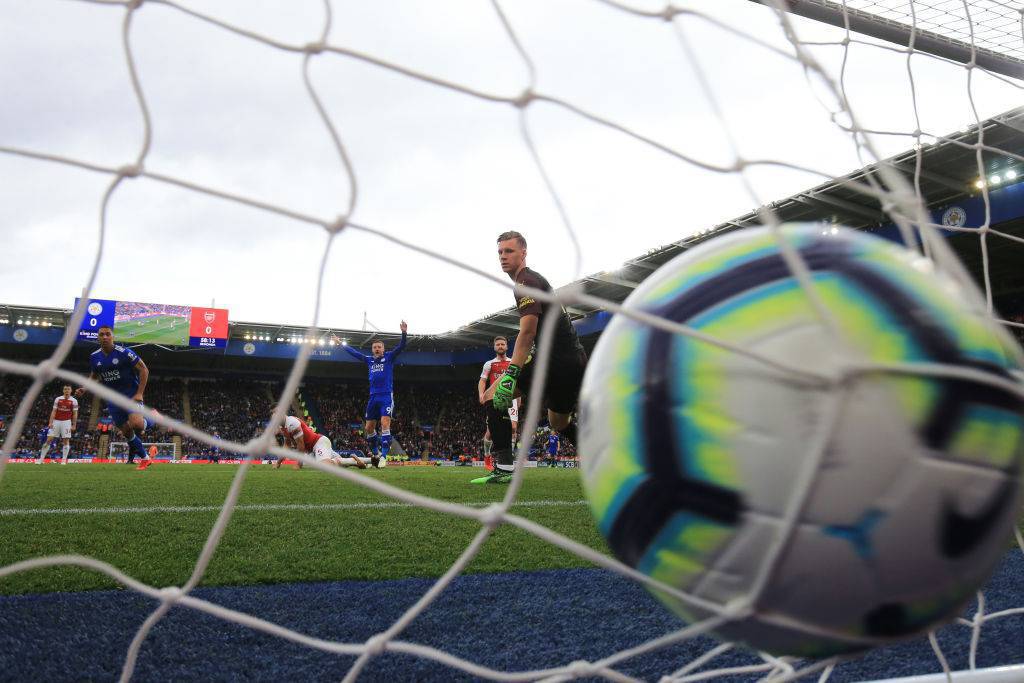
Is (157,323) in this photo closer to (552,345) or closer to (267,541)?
(552,345)

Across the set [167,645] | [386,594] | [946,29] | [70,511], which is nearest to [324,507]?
[70,511]

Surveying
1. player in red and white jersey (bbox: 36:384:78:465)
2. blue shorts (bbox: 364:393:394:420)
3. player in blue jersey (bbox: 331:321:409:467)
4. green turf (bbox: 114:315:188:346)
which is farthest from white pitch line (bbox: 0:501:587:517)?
green turf (bbox: 114:315:188:346)

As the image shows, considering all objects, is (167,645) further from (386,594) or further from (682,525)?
(682,525)

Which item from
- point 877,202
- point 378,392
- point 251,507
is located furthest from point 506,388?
point 877,202

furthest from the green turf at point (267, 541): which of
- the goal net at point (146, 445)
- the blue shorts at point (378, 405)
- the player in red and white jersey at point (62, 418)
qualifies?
the goal net at point (146, 445)

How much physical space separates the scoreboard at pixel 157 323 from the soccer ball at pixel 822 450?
2690 centimetres

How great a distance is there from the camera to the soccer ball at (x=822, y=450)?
85 cm

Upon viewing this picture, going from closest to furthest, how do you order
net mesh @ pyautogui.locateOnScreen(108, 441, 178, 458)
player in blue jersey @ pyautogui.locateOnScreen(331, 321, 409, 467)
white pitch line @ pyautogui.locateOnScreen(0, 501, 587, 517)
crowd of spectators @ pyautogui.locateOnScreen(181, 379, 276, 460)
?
white pitch line @ pyautogui.locateOnScreen(0, 501, 587, 517)
player in blue jersey @ pyautogui.locateOnScreen(331, 321, 409, 467)
net mesh @ pyautogui.locateOnScreen(108, 441, 178, 458)
crowd of spectators @ pyautogui.locateOnScreen(181, 379, 276, 460)

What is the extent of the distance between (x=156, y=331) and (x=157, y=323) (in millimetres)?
305

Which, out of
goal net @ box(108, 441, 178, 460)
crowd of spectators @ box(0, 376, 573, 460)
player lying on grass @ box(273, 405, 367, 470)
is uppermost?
player lying on grass @ box(273, 405, 367, 470)

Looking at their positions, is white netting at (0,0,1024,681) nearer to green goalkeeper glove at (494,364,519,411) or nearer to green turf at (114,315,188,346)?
green goalkeeper glove at (494,364,519,411)

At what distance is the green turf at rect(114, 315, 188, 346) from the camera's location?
83.3 feet

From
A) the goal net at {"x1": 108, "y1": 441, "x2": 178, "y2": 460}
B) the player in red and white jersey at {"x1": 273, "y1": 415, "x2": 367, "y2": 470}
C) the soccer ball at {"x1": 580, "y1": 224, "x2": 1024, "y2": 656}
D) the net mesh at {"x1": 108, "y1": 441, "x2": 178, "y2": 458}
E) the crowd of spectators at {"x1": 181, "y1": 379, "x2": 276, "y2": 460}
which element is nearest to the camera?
the soccer ball at {"x1": 580, "y1": 224, "x2": 1024, "y2": 656}

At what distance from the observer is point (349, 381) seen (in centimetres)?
3419
